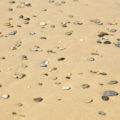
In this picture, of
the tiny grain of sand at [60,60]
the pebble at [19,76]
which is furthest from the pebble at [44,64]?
the pebble at [19,76]

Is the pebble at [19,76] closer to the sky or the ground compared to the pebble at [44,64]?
closer to the ground

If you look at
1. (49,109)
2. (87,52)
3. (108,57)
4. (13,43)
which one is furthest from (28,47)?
(49,109)

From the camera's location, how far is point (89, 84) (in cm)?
423

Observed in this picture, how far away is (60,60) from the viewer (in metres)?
4.77

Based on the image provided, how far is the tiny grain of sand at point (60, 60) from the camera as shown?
153 inches

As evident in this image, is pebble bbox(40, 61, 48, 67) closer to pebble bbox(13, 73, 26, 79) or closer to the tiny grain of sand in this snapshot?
the tiny grain of sand

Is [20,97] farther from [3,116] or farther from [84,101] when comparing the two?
[84,101]

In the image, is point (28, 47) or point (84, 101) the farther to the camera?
point (28, 47)

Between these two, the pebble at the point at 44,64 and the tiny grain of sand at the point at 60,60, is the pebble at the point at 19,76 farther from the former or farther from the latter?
the pebble at the point at 44,64

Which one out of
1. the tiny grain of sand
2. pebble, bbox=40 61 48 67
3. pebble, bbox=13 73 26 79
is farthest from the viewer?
pebble, bbox=40 61 48 67

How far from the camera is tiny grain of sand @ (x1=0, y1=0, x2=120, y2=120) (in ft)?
12.8

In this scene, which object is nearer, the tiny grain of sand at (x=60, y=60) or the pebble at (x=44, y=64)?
the tiny grain of sand at (x=60, y=60)

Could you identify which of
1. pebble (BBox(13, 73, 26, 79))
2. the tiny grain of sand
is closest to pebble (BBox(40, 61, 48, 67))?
the tiny grain of sand

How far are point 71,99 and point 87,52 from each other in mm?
1114
